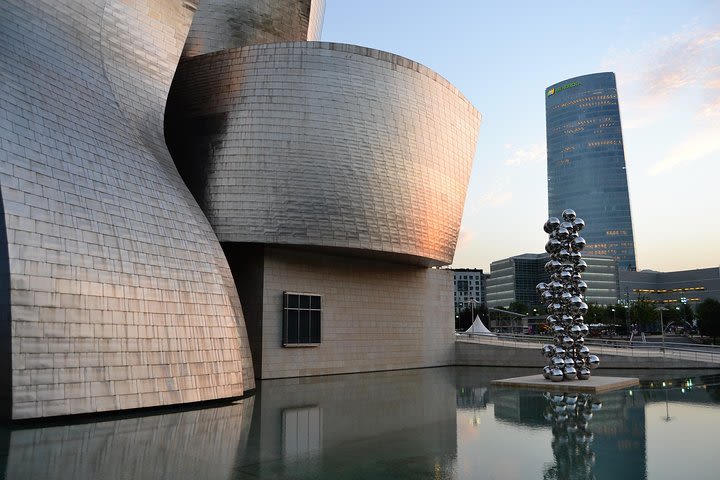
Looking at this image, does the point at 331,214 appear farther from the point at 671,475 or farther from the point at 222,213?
the point at 671,475

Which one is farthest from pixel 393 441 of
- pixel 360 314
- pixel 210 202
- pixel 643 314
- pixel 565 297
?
pixel 643 314

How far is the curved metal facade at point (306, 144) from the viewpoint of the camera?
20281 millimetres

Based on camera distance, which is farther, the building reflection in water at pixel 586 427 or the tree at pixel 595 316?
the tree at pixel 595 316

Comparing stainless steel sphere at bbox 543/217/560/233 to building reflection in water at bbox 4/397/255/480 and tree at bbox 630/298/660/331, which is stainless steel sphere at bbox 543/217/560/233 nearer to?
building reflection in water at bbox 4/397/255/480

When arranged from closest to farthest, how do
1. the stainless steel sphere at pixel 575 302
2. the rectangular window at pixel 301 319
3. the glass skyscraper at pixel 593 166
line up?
the stainless steel sphere at pixel 575 302
the rectangular window at pixel 301 319
the glass skyscraper at pixel 593 166

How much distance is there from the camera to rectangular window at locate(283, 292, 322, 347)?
70.9 feet

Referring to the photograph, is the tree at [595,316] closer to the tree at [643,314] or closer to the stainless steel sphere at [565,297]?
the tree at [643,314]

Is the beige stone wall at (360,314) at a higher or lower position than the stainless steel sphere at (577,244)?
lower

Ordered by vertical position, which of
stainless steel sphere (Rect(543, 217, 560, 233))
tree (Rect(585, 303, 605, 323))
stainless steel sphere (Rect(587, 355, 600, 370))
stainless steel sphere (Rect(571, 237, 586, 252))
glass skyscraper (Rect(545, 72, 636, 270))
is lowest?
stainless steel sphere (Rect(587, 355, 600, 370))

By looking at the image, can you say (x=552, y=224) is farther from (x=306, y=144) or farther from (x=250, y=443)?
(x=250, y=443)

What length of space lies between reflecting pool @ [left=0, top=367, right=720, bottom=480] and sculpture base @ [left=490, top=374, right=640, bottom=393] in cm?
105

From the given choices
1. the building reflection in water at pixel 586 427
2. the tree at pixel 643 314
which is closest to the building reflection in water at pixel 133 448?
the building reflection in water at pixel 586 427

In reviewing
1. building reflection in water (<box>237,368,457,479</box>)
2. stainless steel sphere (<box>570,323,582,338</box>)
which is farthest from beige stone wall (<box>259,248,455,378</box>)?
stainless steel sphere (<box>570,323,582,338</box>)

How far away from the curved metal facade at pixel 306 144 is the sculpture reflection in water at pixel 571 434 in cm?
960
